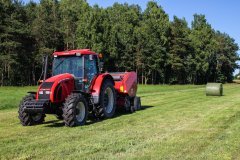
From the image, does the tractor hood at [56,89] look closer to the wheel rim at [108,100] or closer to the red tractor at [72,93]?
the red tractor at [72,93]

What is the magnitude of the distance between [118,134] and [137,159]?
2750 mm

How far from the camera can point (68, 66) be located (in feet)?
41.4

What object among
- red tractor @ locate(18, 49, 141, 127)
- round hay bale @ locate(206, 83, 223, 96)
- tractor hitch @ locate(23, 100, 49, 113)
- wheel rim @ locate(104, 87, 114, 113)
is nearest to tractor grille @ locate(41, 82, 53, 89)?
red tractor @ locate(18, 49, 141, 127)

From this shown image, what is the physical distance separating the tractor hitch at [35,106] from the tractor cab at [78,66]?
161 cm

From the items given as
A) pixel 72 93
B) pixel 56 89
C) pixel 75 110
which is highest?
pixel 56 89

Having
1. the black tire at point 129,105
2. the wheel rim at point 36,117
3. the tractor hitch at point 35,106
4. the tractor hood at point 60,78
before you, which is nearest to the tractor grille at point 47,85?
the tractor hood at point 60,78

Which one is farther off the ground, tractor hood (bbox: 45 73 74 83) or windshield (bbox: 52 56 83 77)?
windshield (bbox: 52 56 83 77)

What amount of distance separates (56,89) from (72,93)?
21.4 inches

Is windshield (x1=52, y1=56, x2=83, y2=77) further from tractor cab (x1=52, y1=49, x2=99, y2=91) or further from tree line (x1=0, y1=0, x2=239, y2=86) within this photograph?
tree line (x1=0, y1=0, x2=239, y2=86)

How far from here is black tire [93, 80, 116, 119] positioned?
1298 centimetres

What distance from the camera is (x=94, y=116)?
43.6 feet

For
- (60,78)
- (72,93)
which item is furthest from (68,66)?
(72,93)

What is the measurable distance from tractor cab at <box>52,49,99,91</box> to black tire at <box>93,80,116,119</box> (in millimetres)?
653

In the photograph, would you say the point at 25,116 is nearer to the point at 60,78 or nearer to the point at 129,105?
the point at 60,78
